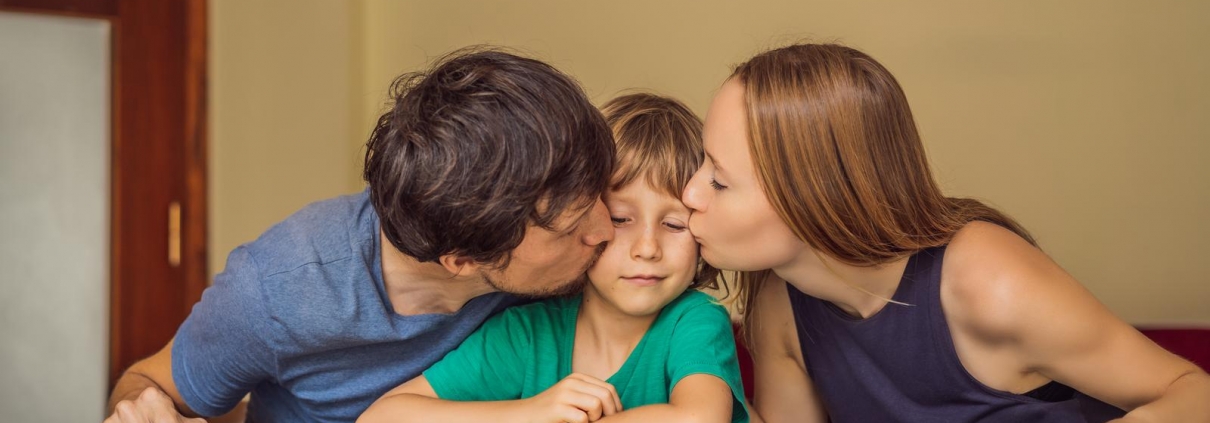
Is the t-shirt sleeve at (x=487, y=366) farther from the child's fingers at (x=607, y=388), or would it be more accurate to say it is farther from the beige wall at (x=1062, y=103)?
the beige wall at (x=1062, y=103)

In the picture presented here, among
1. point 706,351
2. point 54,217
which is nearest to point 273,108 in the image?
point 54,217

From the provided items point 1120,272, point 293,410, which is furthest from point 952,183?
point 293,410

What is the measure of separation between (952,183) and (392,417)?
179cm

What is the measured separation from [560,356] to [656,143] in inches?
14.4

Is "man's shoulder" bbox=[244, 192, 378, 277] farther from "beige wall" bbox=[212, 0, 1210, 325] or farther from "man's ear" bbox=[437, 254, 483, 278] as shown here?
"beige wall" bbox=[212, 0, 1210, 325]

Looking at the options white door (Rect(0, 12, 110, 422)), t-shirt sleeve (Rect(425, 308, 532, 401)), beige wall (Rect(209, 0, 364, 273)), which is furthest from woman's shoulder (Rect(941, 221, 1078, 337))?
white door (Rect(0, 12, 110, 422))

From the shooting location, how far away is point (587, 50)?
Answer: 122 inches

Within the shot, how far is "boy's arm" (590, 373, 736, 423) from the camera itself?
1326 millimetres

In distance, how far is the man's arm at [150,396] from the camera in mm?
1639

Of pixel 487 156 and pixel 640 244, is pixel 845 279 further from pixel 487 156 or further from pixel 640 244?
pixel 487 156

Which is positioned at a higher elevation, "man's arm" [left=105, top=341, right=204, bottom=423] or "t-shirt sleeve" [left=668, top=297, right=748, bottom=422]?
"t-shirt sleeve" [left=668, top=297, right=748, bottom=422]

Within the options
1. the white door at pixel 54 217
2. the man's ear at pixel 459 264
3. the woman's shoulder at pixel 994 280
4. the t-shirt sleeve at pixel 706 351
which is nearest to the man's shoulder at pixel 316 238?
the man's ear at pixel 459 264

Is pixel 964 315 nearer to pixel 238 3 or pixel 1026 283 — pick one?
pixel 1026 283

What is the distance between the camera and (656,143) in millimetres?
1523
